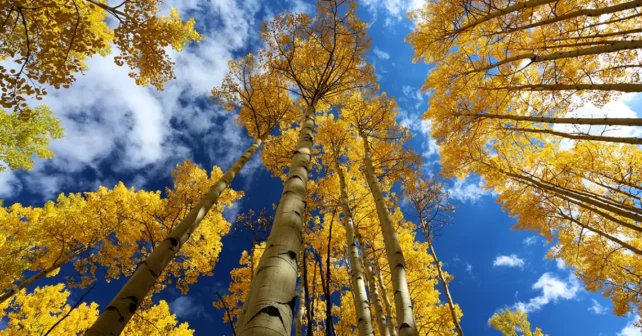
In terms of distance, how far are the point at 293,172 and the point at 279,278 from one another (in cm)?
146

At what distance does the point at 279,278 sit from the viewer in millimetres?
A: 1502

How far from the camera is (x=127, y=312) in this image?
2.52 meters

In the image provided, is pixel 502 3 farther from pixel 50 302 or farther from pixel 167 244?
pixel 50 302

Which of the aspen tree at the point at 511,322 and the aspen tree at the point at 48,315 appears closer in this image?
the aspen tree at the point at 48,315

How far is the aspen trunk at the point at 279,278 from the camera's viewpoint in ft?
4.18

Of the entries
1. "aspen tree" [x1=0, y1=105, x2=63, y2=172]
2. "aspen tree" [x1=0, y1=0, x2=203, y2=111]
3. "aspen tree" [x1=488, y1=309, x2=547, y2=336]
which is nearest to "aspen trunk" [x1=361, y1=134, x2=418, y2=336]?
"aspen tree" [x1=0, y1=0, x2=203, y2=111]

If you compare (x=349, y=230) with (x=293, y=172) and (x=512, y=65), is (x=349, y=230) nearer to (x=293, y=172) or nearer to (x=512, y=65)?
(x=293, y=172)

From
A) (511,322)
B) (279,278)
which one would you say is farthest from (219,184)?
(511,322)

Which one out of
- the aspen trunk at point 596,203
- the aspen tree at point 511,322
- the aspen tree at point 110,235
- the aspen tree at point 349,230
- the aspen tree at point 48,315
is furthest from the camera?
the aspen tree at point 511,322

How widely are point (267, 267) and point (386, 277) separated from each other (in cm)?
1061

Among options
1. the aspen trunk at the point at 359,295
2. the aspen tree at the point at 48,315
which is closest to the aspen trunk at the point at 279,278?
the aspen trunk at the point at 359,295

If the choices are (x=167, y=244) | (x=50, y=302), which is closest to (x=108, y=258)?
(x=50, y=302)

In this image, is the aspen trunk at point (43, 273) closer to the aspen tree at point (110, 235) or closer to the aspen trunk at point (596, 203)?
the aspen tree at point (110, 235)

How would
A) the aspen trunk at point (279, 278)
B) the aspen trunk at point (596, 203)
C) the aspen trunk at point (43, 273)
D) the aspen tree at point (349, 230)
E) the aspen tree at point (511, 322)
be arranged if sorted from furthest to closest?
1. the aspen tree at point (511, 322)
2. the aspen trunk at point (43, 273)
3. the aspen trunk at point (596, 203)
4. the aspen tree at point (349, 230)
5. the aspen trunk at point (279, 278)
